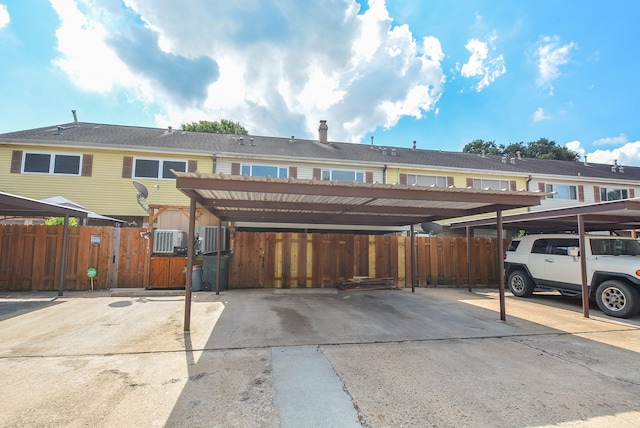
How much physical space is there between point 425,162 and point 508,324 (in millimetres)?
11976

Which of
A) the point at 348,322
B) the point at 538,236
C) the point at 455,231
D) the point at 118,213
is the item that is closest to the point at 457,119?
the point at 455,231

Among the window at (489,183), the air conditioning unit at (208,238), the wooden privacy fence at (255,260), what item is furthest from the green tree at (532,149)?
the air conditioning unit at (208,238)

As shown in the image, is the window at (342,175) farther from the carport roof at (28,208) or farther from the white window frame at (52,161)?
the white window frame at (52,161)

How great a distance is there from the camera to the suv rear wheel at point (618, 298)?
6543mm

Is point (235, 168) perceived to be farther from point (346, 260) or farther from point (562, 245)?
point (562, 245)

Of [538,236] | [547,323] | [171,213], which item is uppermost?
[171,213]

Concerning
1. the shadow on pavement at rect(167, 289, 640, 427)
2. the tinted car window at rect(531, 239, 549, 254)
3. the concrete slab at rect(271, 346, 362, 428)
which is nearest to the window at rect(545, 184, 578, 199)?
the tinted car window at rect(531, 239, 549, 254)

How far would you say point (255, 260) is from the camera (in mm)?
10414

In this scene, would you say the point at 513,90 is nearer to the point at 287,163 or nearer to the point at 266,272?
the point at 287,163

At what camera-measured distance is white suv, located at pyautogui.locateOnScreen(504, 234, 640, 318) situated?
21.9 ft

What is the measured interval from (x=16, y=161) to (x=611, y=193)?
31521mm

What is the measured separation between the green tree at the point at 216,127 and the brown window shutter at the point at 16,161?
17.1 metres

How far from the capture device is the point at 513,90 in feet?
43.7

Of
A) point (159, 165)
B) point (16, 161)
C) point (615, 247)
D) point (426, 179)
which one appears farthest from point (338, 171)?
point (16, 161)
